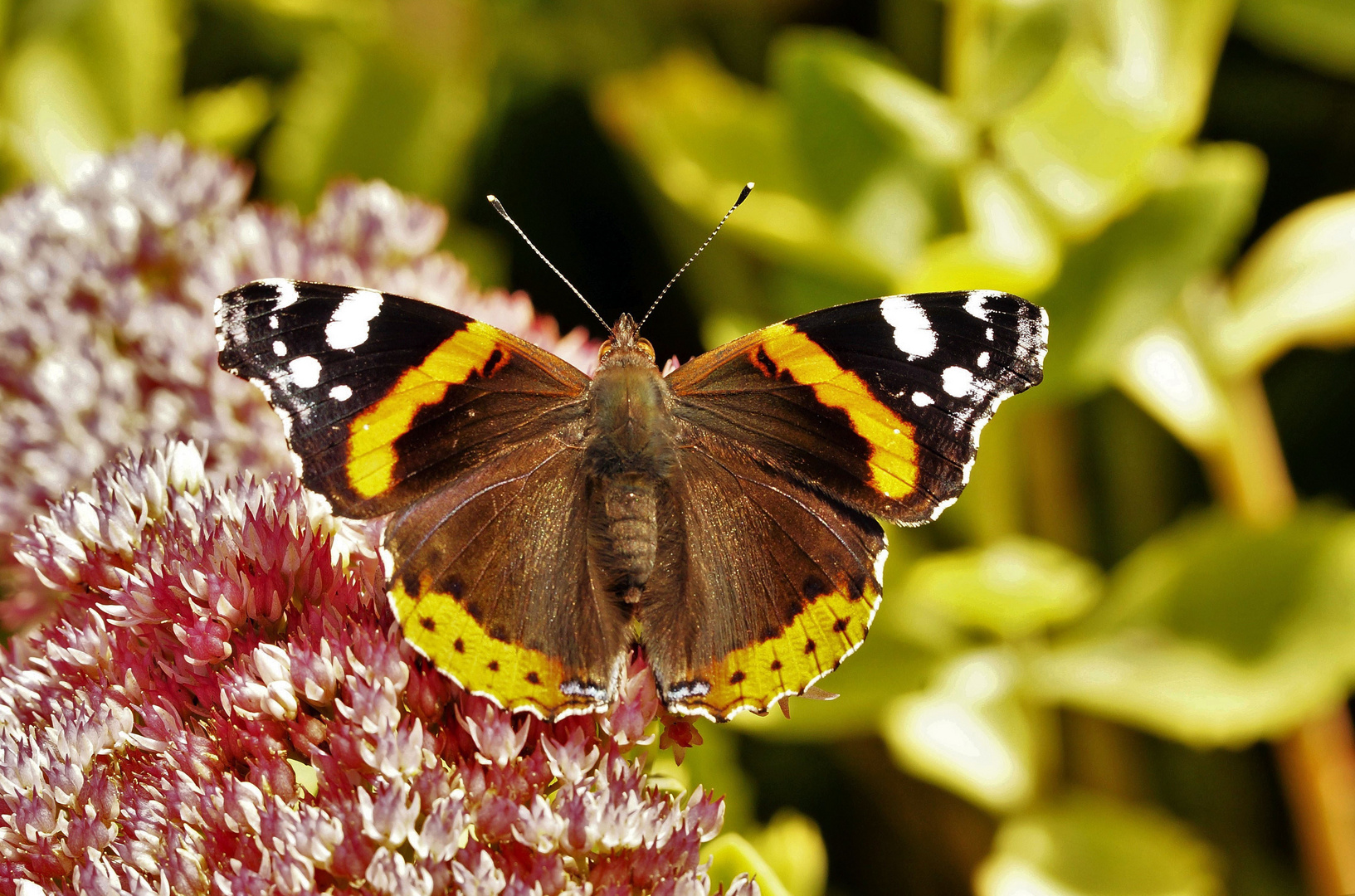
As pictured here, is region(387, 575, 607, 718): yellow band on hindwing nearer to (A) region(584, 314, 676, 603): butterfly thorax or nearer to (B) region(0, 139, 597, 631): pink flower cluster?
(A) region(584, 314, 676, 603): butterfly thorax

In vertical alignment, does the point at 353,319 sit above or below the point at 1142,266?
below

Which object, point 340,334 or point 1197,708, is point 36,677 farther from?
point 1197,708

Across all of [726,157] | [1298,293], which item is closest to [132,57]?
[726,157]

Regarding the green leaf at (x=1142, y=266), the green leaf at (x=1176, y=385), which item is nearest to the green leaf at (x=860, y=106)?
the green leaf at (x=1142, y=266)

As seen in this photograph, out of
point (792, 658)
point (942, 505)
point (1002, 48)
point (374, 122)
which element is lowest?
point (792, 658)

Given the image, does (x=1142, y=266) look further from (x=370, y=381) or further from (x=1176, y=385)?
(x=370, y=381)

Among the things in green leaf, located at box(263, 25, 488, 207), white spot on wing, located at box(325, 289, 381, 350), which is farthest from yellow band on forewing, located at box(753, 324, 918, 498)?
green leaf, located at box(263, 25, 488, 207)

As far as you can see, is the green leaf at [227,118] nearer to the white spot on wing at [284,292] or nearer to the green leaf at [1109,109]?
the white spot on wing at [284,292]

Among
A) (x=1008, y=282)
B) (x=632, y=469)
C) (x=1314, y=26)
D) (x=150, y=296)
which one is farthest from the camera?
(x=1314, y=26)
